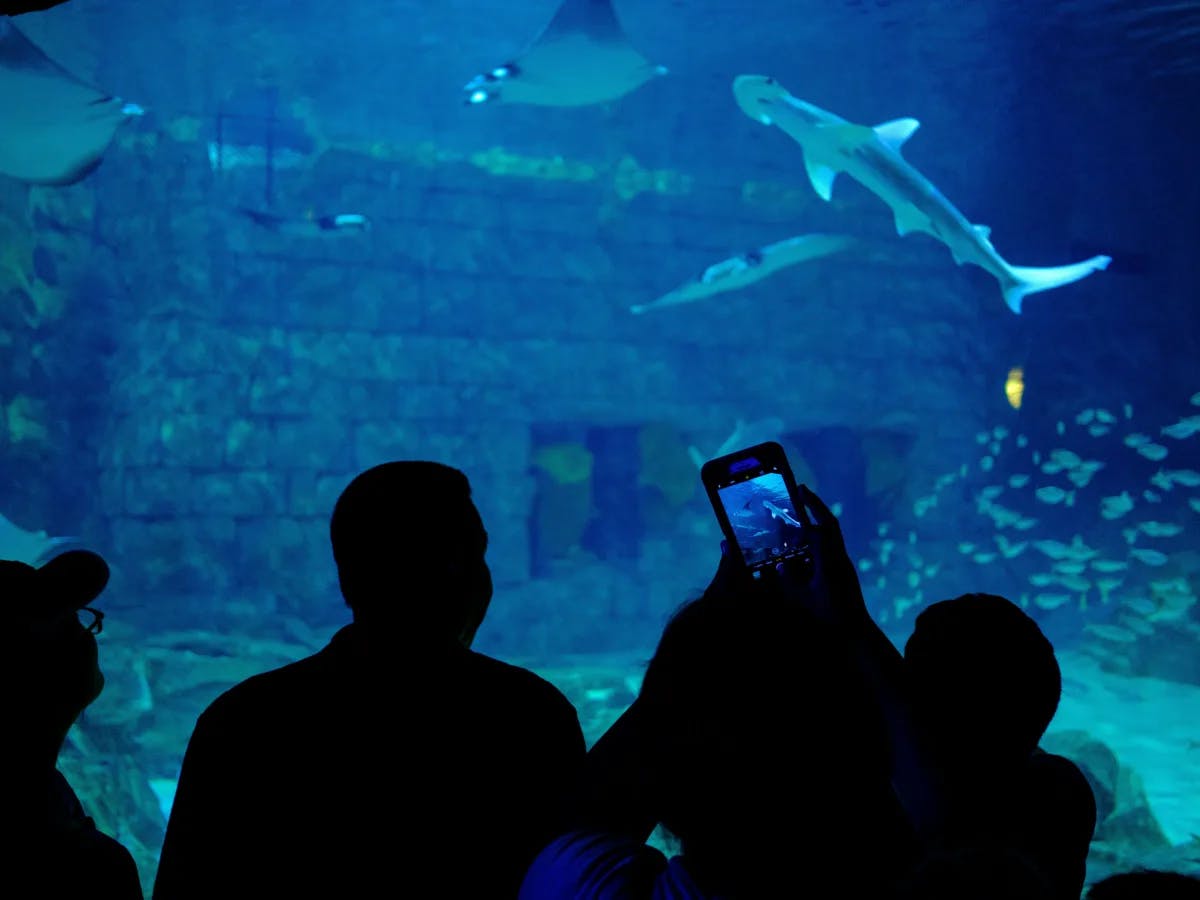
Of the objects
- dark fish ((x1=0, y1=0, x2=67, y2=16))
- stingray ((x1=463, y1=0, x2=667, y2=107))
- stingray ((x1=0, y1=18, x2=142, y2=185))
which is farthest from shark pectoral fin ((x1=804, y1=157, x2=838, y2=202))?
dark fish ((x1=0, y1=0, x2=67, y2=16))

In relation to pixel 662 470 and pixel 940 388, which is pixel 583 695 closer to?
pixel 662 470

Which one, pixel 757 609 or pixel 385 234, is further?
pixel 385 234

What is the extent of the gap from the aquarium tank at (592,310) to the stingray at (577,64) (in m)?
0.06

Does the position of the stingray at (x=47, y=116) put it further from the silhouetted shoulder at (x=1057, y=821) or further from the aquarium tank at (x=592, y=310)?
the silhouetted shoulder at (x=1057, y=821)

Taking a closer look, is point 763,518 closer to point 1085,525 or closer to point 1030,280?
point 1030,280

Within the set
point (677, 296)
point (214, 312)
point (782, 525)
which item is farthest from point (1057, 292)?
point (782, 525)

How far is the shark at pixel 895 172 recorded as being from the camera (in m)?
7.02

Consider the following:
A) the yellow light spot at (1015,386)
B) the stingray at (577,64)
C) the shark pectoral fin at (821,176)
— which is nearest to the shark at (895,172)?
the shark pectoral fin at (821,176)

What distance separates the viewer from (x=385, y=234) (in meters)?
14.1

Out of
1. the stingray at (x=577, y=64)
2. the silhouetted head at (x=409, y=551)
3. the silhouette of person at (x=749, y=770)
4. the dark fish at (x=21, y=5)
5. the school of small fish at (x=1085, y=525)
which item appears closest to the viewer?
the silhouette of person at (x=749, y=770)

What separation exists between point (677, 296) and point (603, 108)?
748 centimetres

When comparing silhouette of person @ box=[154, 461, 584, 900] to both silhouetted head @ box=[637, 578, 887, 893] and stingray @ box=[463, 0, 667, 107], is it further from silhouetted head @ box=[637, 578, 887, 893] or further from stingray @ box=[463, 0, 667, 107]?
stingray @ box=[463, 0, 667, 107]

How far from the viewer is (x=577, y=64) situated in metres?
12.2

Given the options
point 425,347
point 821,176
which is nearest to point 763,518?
point 821,176
